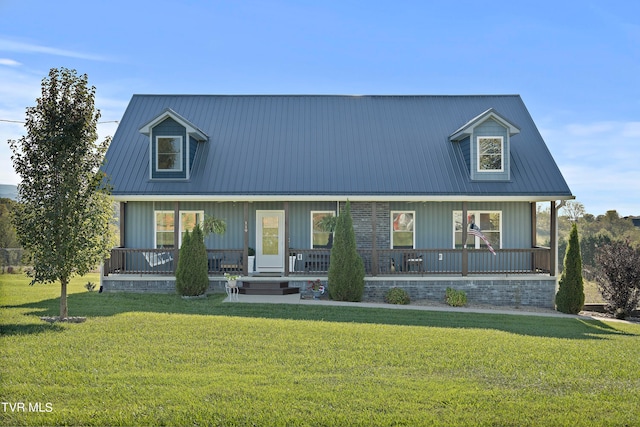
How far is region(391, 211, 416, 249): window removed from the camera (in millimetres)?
20125

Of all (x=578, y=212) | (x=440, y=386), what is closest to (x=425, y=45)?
(x=440, y=386)

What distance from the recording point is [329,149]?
2095 centimetres

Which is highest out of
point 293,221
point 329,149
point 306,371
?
point 329,149

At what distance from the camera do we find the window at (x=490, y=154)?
65.0 feet

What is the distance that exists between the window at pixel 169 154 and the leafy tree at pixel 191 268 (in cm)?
345

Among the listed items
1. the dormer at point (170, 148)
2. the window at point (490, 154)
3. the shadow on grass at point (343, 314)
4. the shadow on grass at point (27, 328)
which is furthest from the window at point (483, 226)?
the shadow on grass at point (27, 328)

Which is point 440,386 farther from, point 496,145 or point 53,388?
point 496,145

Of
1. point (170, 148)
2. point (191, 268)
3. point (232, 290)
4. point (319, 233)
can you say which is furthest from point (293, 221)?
point (170, 148)

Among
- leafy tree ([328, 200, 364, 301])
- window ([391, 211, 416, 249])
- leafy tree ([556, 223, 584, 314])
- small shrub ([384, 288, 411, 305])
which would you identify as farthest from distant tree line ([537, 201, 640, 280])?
leafy tree ([328, 200, 364, 301])

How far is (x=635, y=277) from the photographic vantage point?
1809 cm

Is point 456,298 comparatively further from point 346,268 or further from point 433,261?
point 346,268

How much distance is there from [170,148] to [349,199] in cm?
671

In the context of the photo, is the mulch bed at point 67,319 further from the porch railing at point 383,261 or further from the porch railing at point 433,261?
the porch railing at point 433,261

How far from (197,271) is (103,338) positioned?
6.62 meters
